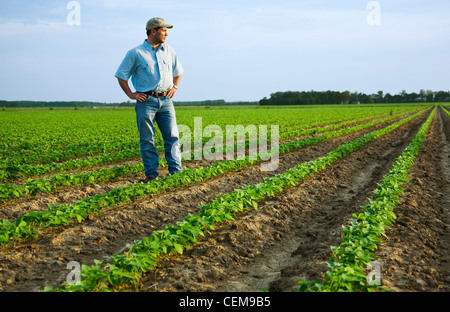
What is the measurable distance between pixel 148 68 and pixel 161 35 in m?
0.60

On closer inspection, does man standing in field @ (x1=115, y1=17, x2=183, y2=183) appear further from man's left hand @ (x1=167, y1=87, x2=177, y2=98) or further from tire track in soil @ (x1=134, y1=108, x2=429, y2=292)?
tire track in soil @ (x1=134, y1=108, x2=429, y2=292)

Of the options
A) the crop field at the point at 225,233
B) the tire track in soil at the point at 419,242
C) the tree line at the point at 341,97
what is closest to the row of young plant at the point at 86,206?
the crop field at the point at 225,233

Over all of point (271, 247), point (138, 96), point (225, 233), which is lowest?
point (271, 247)

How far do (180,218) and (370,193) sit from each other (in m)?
3.58

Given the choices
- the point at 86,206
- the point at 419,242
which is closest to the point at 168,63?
the point at 86,206

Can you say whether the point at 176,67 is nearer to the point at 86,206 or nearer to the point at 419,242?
the point at 86,206

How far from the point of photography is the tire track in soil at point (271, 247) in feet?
11.3

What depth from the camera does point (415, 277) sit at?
11.6 feet

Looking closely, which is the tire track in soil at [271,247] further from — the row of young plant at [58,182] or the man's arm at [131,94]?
the row of young plant at [58,182]

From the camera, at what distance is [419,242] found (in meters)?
4.45
